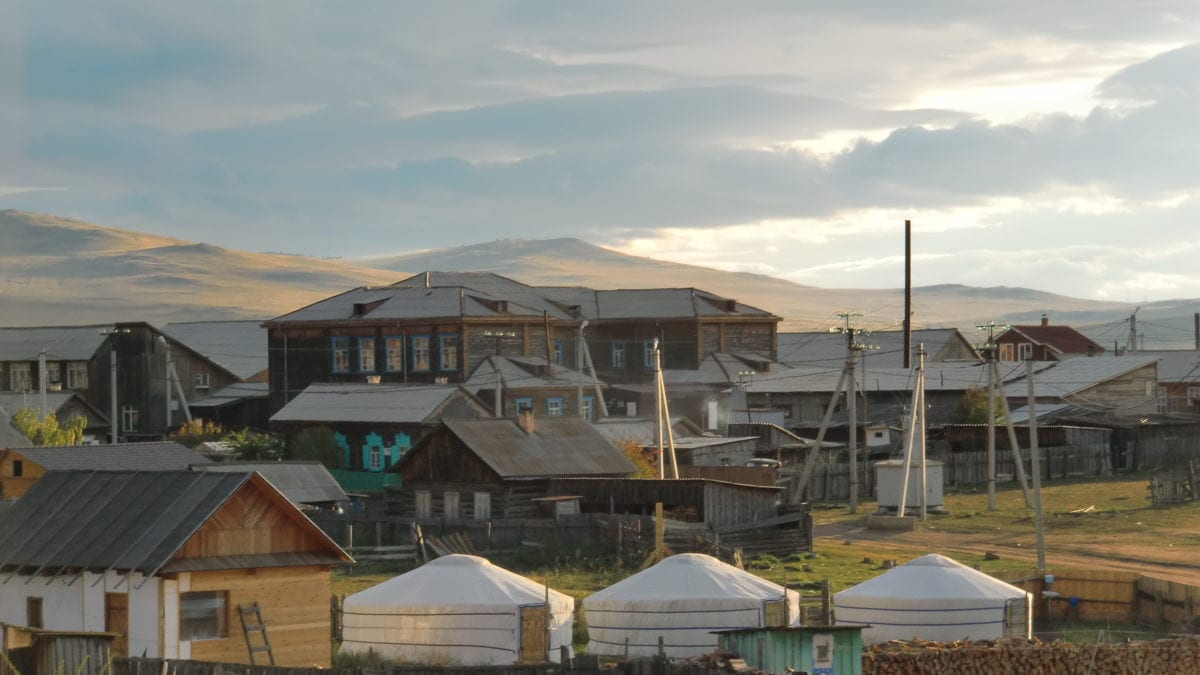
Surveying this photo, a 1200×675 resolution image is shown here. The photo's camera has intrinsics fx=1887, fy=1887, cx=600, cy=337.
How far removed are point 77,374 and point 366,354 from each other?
51.8 feet

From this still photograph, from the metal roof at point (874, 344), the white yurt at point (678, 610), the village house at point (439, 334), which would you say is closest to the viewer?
the white yurt at point (678, 610)

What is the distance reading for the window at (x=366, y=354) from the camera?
77062mm

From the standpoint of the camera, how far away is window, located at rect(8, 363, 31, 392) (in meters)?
84.2

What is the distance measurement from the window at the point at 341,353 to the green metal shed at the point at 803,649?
54.2 metres

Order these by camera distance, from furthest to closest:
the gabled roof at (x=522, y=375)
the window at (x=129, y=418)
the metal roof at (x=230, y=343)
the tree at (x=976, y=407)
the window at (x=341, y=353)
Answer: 1. the metal roof at (x=230, y=343)
2. the window at (x=129, y=418)
3. the window at (x=341, y=353)
4. the gabled roof at (x=522, y=375)
5. the tree at (x=976, y=407)

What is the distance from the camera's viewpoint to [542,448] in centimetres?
A: 4988

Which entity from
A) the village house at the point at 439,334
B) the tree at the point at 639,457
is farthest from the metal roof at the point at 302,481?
the village house at the point at 439,334

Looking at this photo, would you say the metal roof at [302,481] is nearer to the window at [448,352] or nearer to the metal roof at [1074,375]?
the window at [448,352]

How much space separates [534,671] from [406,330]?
54072mm

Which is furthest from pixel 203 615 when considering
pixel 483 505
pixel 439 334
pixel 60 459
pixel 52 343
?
pixel 52 343

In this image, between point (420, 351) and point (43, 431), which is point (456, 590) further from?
point (420, 351)

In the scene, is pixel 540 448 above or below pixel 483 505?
above

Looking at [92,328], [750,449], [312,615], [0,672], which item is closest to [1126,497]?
[750,449]

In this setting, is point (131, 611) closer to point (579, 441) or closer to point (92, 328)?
point (579, 441)
